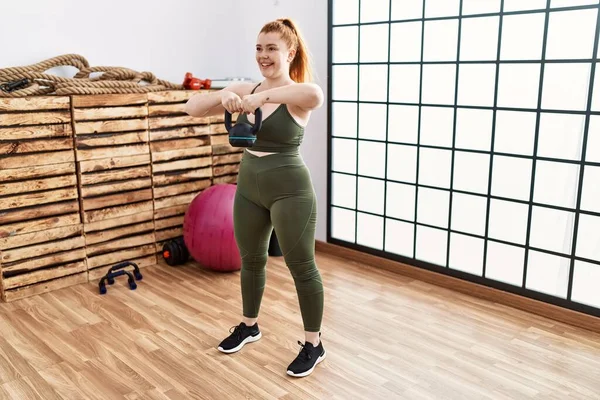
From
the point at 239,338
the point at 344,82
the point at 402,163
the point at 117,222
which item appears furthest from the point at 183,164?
the point at 239,338

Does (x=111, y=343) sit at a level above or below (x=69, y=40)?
below

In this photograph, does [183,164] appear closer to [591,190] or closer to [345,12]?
[345,12]

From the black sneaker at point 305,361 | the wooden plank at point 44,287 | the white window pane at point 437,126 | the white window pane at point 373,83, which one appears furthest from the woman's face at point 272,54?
the wooden plank at point 44,287

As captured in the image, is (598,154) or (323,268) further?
(323,268)

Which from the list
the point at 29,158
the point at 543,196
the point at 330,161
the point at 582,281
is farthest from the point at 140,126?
the point at 582,281

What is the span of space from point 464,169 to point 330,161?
0.98 m

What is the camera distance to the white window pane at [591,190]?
8.61ft

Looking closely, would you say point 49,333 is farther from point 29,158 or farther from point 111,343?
point 29,158

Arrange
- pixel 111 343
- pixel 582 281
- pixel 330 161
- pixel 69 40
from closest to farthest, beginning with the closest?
pixel 111 343
pixel 582 281
pixel 69 40
pixel 330 161

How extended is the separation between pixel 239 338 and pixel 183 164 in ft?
4.97

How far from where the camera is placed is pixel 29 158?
302cm

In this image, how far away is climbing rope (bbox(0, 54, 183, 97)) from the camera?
3051 mm

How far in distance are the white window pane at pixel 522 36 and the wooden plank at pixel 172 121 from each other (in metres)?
1.89

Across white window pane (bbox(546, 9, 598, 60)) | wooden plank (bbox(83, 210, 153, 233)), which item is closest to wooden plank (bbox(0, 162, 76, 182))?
wooden plank (bbox(83, 210, 153, 233))
